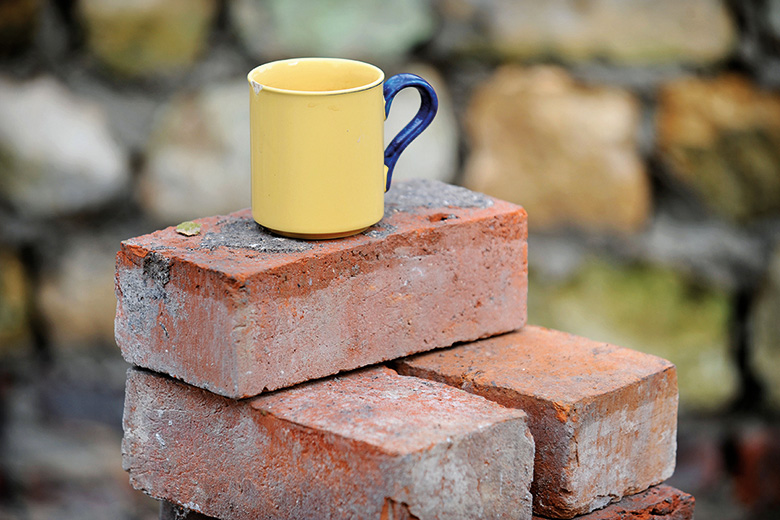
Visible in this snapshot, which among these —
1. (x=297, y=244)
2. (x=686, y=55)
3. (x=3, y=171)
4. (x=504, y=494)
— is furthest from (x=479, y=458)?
(x=3, y=171)

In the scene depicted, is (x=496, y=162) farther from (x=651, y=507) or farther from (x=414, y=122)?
(x=651, y=507)

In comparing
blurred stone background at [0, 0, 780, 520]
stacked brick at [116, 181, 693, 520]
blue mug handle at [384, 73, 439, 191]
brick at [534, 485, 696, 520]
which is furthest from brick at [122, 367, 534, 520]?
blurred stone background at [0, 0, 780, 520]

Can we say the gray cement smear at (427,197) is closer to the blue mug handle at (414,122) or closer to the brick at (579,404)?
the blue mug handle at (414,122)

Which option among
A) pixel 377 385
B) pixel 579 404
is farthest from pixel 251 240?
pixel 579 404

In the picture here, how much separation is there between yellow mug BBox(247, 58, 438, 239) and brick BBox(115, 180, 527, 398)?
27 millimetres

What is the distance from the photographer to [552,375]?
122 centimetres

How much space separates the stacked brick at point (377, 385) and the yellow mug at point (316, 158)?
1.1 inches

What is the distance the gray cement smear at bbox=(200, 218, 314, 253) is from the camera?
1.17 metres

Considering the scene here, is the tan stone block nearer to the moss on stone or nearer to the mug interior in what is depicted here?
the moss on stone

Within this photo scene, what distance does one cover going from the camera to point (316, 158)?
1157 millimetres

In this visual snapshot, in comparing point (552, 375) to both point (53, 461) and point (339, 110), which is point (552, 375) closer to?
point (339, 110)

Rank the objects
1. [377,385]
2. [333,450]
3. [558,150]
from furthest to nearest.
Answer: [558,150] → [377,385] → [333,450]

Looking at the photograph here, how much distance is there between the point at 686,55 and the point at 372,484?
46.3 inches

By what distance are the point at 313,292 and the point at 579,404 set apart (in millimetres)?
287
